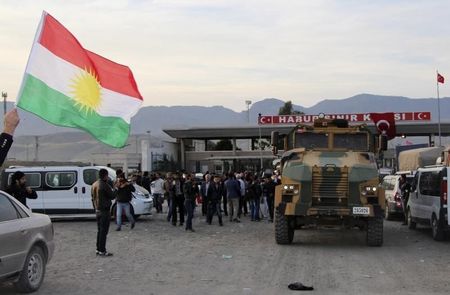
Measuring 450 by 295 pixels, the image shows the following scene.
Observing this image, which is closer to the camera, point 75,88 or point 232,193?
point 75,88

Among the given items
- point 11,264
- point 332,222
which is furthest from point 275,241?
point 11,264

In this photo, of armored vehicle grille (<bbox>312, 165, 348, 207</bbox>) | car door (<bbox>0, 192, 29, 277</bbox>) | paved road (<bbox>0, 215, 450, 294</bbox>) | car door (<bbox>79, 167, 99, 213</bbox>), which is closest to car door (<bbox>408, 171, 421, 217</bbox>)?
paved road (<bbox>0, 215, 450, 294</bbox>)

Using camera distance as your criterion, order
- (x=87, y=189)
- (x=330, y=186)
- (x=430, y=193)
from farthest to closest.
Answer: (x=87, y=189) → (x=430, y=193) → (x=330, y=186)

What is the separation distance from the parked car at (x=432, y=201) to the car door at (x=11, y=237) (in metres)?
9.23

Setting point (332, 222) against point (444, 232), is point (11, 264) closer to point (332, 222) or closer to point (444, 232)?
point (332, 222)

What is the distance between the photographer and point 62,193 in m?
21.0

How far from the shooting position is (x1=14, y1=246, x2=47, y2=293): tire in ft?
27.7

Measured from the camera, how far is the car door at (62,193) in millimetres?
20875

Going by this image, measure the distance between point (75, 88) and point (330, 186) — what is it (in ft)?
19.6

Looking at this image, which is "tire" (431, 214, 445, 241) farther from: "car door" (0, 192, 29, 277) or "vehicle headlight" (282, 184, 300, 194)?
"car door" (0, 192, 29, 277)

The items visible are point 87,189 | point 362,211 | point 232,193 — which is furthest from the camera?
A: point 232,193

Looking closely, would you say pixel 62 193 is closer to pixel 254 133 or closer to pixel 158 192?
pixel 158 192

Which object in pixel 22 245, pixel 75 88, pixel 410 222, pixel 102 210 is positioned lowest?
pixel 410 222

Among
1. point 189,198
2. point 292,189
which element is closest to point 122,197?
point 189,198
